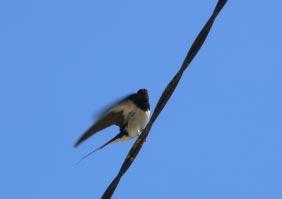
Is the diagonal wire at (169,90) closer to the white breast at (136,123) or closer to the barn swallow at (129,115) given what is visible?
the barn swallow at (129,115)

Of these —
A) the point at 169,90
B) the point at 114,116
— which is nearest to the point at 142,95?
the point at 114,116

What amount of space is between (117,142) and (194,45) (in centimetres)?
298

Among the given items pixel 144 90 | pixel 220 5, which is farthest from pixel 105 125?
pixel 220 5

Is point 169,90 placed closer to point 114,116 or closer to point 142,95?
point 114,116

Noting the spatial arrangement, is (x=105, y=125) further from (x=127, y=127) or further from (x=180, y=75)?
(x=180, y=75)

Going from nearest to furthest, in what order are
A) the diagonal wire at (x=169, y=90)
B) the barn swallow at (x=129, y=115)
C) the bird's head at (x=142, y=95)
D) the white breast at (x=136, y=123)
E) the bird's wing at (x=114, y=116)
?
the diagonal wire at (x=169, y=90), the bird's wing at (x=114, y=116), the barn swallow at (x=129, y=115), the white breast at (x=136, y=123), the bird's head at (x=142, y=95)

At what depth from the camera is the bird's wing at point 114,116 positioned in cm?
570

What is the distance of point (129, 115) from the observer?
616 centimetres

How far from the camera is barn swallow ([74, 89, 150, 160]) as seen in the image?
19.7 ft

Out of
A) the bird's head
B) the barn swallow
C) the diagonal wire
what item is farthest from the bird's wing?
the diagonal wire

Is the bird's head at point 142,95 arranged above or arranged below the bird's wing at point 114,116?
above

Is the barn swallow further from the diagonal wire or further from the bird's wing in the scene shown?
the diagonal wire

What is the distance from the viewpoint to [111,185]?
9.78 feet

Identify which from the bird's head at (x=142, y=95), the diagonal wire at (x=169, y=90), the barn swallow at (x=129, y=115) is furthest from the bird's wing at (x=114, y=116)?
the diagonal wire at (x=169, y=90)
